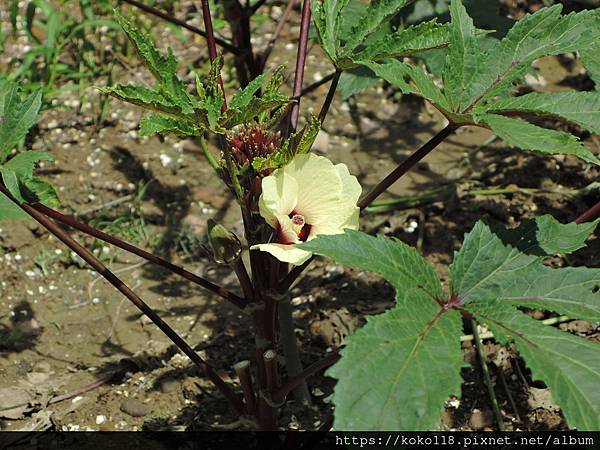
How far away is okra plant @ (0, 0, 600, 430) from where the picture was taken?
118 cm

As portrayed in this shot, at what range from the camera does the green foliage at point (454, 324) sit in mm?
1134

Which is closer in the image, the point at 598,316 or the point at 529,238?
the point at 598,316

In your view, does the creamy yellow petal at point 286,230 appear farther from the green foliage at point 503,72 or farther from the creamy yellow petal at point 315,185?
the green foliage at point 503,72

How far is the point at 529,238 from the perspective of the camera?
4.86 feet

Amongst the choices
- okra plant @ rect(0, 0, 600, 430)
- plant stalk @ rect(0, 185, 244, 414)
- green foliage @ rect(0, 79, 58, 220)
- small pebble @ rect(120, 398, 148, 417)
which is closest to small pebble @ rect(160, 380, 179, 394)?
small pebble @ rect(120, 398, 148, 417)

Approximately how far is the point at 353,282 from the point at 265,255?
100 centimetres

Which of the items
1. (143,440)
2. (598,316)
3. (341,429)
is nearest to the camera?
(341,429)

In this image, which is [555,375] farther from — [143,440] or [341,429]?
[143,440]

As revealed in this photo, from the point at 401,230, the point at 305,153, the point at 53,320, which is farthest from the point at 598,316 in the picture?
the point at 53,320

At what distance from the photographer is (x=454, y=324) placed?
50.7 inches

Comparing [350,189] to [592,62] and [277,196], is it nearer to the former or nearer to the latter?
[277,196]

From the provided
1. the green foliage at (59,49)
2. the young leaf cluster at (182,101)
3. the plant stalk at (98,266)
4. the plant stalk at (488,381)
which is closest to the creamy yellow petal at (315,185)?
the young leaf cluster at (182,101)

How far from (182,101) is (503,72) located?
0.58 meters

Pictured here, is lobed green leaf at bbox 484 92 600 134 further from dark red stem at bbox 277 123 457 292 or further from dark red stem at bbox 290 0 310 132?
dark red stem at bbox 290 0 310 132
